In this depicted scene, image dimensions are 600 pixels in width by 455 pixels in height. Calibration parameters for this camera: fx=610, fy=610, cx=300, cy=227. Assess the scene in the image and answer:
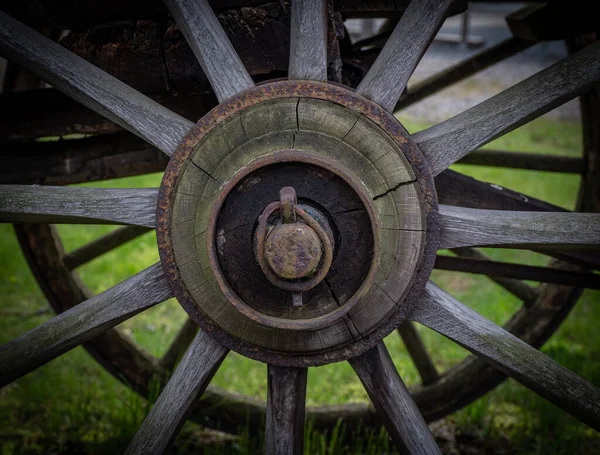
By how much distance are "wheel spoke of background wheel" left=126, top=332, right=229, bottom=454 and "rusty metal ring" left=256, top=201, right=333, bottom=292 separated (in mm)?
340

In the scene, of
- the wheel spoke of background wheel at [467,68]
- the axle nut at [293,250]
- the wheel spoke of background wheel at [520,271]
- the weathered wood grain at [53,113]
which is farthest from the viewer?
the wheel spoke of background wheel at [467,68]

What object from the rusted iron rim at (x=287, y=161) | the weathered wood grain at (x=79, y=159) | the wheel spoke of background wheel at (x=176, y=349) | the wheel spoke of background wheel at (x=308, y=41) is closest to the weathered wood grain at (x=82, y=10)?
the wheel spoke of background wheel at (x=308, y=41)

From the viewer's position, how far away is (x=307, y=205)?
1551mm

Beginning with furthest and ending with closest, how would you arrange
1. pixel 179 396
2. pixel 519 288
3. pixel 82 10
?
pixel 519 288 < pixel 82 10 < pixel 179 396

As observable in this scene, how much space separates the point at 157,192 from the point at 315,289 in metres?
0.51

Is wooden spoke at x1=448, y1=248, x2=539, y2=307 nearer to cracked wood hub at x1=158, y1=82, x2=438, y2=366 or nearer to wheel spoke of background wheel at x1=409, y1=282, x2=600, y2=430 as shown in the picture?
wheel spoke of background wheel at x1=409, y1=282, x2=600, y2=430

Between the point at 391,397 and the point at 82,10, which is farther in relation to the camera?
the point at 82,10

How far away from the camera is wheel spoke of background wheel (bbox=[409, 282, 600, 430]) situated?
159 centimetres

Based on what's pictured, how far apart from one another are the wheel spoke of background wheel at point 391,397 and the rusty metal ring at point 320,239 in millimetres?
353

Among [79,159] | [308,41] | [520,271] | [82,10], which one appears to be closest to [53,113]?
[79,159]

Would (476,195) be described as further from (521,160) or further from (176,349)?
(176,349)

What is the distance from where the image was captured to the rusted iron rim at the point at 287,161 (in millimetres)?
1474

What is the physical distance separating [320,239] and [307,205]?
0.15 meters

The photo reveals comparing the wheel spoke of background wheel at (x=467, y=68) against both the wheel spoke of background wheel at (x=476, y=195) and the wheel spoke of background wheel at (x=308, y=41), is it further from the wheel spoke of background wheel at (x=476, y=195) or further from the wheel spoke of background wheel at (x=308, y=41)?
the wheel spoke of background wheel at (x=308, y=41)
